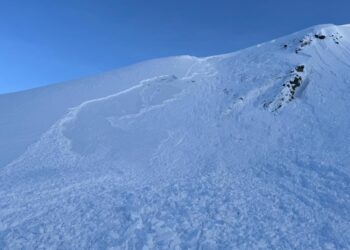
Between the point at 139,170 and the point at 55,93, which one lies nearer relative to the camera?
the point at 139,170

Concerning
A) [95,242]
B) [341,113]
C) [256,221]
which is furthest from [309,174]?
[95,242]

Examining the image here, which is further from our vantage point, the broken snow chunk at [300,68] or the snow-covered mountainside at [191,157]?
the broken snow chunk at [300,68]

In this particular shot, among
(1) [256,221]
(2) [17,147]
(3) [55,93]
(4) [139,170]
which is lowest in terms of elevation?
(1) [256,221]

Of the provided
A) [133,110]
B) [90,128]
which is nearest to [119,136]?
[90,128]

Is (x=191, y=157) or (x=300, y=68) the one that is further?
(x=300, y=68)

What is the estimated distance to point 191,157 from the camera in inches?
735

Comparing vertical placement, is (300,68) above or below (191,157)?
above

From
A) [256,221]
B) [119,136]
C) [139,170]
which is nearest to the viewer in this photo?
[256,221]

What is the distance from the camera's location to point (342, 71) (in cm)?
2733

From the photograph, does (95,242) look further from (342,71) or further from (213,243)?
(342,71)

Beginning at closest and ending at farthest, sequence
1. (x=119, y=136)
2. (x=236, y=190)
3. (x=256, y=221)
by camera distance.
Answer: (x=256, y=221), (x=236, y=190), (x=119, y=136)

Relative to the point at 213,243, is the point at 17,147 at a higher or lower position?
higher

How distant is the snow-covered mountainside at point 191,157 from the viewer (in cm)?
1224

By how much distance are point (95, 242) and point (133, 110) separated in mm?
15086
